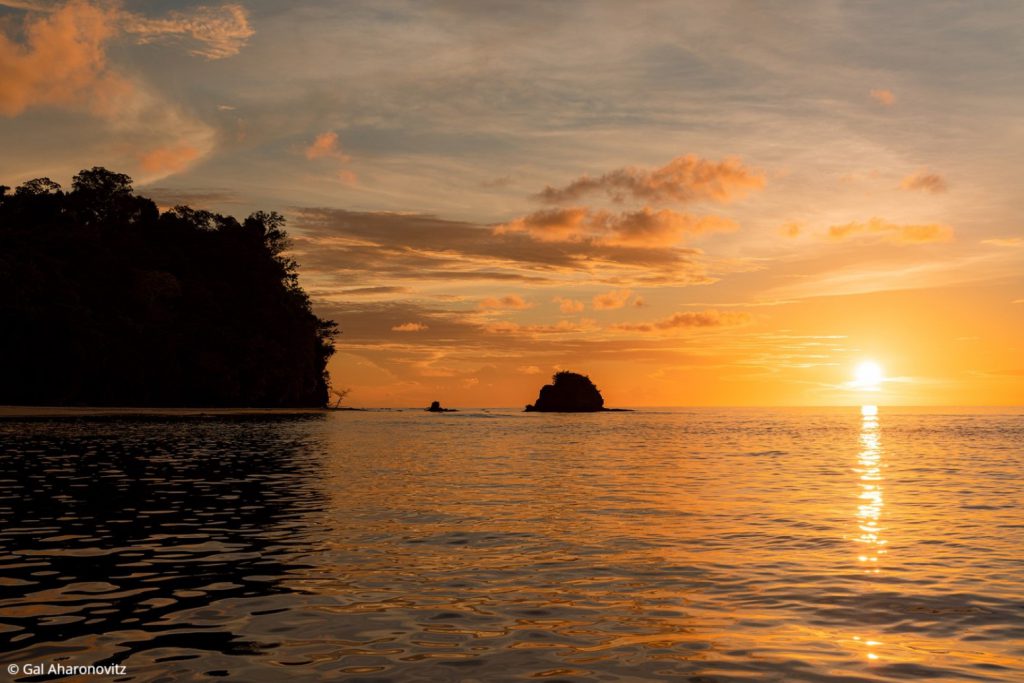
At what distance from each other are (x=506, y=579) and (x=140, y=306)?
137 m

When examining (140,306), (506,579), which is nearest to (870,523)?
(506,579)

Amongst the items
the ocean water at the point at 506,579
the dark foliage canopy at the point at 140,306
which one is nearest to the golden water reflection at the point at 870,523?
the ocean water at the point at 506,579

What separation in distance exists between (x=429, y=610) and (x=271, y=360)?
15454cm

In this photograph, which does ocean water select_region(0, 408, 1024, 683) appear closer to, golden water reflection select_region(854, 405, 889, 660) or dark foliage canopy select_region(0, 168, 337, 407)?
golden water reflection select_region(854, 405, 889, 660)

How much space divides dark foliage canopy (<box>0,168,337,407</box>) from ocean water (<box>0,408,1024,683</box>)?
9364 centimetres

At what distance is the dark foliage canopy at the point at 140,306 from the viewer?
Answer: 114938mm

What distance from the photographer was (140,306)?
137 meters

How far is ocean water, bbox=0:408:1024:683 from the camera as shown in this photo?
10.3 meters

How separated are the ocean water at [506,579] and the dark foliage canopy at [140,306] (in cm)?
9364

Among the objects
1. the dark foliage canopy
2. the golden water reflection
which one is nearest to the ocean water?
the golden water reflection

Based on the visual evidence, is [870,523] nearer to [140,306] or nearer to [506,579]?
[506,579]

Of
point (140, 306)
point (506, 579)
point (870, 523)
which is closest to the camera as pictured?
point (506, 579)

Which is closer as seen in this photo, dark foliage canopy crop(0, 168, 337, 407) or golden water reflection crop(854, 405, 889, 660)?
golden water reflection crop(854, 405, 889, 660)

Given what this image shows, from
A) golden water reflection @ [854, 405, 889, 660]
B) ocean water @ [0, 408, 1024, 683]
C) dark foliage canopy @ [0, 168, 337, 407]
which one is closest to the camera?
ocean water @ [0, 408, 1024, 683]
